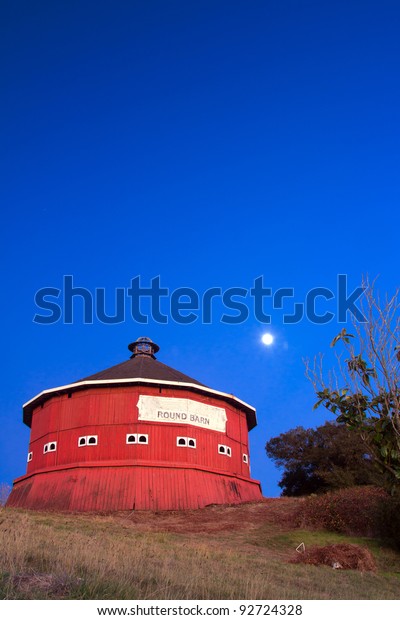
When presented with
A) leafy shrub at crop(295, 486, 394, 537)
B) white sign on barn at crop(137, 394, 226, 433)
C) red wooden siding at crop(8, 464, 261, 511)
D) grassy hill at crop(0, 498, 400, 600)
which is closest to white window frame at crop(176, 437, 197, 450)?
white sign on barn at crop(137, 394, 226, 433)

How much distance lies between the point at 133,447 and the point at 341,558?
18.1m

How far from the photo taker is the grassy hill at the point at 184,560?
8.28m

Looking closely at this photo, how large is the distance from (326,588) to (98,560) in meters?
6.15

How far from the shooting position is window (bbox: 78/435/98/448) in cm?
3422

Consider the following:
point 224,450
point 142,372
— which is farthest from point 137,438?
point 224,450

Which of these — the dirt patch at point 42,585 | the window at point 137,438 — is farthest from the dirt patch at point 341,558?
the window at point 137,438

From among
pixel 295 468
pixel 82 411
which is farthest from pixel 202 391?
pixel 295 468

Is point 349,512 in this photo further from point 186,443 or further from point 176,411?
point 176,411

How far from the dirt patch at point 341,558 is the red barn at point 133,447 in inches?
569

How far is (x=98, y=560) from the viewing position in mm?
10367

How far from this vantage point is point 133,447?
33.6 metres

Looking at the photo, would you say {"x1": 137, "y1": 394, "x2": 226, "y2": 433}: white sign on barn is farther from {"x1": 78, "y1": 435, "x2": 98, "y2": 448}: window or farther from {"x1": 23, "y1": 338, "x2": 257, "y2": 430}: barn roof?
{"x1": 78, "y1": 435, "x2": 98, "y2": 448}: window

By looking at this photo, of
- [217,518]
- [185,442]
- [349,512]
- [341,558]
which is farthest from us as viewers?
[185,442]

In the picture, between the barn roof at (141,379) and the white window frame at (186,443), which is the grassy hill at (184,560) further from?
the barn roof at (141,379)
